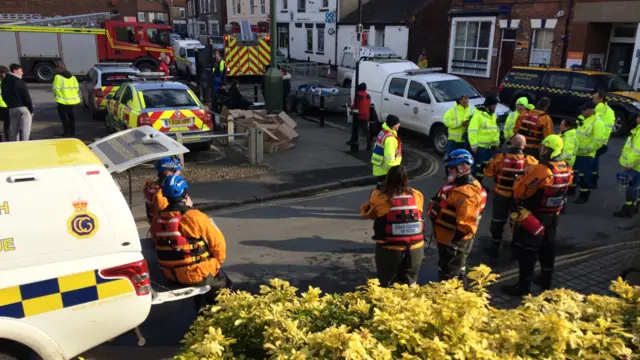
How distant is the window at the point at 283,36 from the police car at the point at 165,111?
30.1 meters

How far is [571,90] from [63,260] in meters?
16.0

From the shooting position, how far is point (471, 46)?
23891 millimetres

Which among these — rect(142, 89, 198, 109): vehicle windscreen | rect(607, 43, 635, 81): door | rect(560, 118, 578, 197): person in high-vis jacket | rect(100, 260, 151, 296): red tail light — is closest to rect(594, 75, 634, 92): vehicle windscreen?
rect(607, 43, 635, 81): door

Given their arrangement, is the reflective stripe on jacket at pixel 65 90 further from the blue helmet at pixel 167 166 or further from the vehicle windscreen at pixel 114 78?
the blue helmet at pixel 167 166

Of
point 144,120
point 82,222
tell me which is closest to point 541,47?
point 144,120

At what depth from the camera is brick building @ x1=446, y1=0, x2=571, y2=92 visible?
66.9 feet

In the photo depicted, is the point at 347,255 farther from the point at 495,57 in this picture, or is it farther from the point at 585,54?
the point at 495,57

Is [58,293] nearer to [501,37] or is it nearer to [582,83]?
[582,83]

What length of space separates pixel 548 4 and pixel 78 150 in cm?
2056

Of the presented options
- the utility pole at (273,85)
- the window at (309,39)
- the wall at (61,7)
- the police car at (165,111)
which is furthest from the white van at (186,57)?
the wall at (61,7)

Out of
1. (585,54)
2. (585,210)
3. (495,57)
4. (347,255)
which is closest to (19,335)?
(347,255)

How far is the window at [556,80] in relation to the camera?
16.3 m

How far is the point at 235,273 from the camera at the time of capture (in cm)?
656

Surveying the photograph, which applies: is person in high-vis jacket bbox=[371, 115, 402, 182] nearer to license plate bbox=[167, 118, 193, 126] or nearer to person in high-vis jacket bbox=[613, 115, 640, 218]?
person in high-vis jacket bbox=[613, 115, 640, 218]
